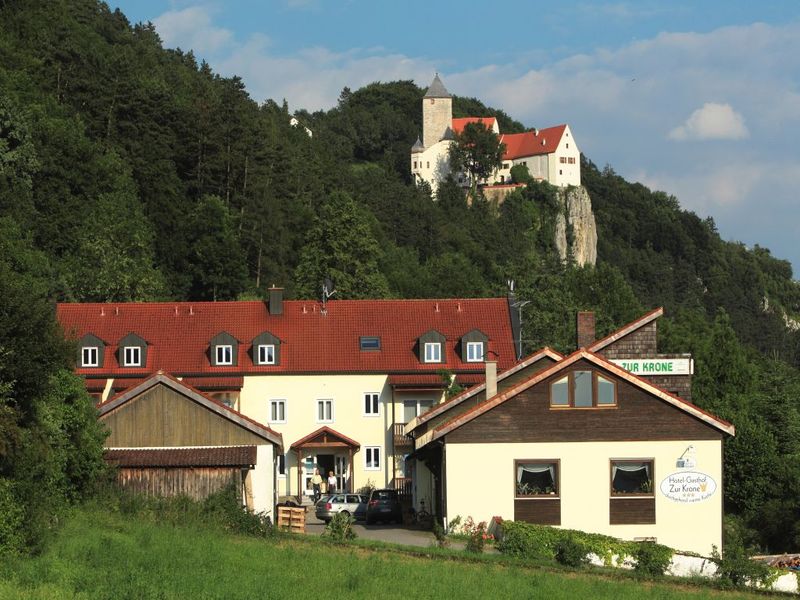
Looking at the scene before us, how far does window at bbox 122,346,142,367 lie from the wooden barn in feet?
77.5

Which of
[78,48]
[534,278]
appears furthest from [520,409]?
[78,48]

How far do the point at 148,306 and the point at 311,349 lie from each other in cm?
842

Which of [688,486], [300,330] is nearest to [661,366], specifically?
[688,486]

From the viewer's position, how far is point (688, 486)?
1576 inches

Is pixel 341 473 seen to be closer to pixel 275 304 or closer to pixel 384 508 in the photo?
pixel 275 304

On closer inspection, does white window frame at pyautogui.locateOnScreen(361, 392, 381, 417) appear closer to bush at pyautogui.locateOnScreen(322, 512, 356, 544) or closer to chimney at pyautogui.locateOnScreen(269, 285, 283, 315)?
chimney at pyautogui.locateOnScreen(269, 285, 283, 315)

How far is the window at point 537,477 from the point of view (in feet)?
132

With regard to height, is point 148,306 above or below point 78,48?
below

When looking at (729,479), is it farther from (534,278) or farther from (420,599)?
(534,278)

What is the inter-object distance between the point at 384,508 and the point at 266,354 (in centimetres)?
2002

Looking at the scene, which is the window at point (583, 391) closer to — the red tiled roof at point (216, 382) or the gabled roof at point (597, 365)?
the gabled roof at point (597, 365)

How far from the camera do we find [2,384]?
3006cm

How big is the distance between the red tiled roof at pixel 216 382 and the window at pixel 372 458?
20.0ft

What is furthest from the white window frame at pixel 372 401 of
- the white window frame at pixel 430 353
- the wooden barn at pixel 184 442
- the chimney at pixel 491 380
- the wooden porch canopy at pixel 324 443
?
the wooden barn at pixel 184 442
